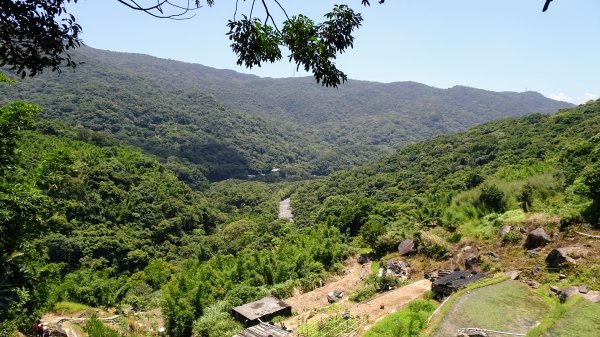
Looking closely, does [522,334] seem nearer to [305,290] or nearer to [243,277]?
[305,290]

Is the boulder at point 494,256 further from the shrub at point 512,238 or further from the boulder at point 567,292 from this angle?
the boulder at point 567,292

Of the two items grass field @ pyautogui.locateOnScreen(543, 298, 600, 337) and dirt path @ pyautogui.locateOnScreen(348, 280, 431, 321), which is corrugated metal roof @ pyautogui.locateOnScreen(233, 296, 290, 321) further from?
grass field @ pyautogui.locateOnScreen(543, 298, 600, 337)

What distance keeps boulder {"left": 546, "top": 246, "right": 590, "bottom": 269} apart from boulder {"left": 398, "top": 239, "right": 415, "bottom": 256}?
6.60 meters

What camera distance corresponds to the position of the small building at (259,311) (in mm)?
15656

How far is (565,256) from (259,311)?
10490mm

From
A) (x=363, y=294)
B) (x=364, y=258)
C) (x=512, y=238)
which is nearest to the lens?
(x=512, y=238)

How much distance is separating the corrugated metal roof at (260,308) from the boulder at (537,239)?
901cm

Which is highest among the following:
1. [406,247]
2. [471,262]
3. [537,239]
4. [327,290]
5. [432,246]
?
[537,239]

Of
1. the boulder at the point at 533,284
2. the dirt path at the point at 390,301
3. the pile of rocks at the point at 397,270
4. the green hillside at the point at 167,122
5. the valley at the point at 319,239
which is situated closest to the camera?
the valley at the point at 319,239

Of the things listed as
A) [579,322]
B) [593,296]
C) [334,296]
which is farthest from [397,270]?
[579,322]

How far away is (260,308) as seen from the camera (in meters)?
16.4

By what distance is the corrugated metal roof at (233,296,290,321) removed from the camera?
15883 mm

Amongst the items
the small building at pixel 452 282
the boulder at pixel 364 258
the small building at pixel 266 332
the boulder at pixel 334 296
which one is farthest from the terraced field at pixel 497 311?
the boulder at pixel 364 258

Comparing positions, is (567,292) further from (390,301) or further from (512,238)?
(390,301)
